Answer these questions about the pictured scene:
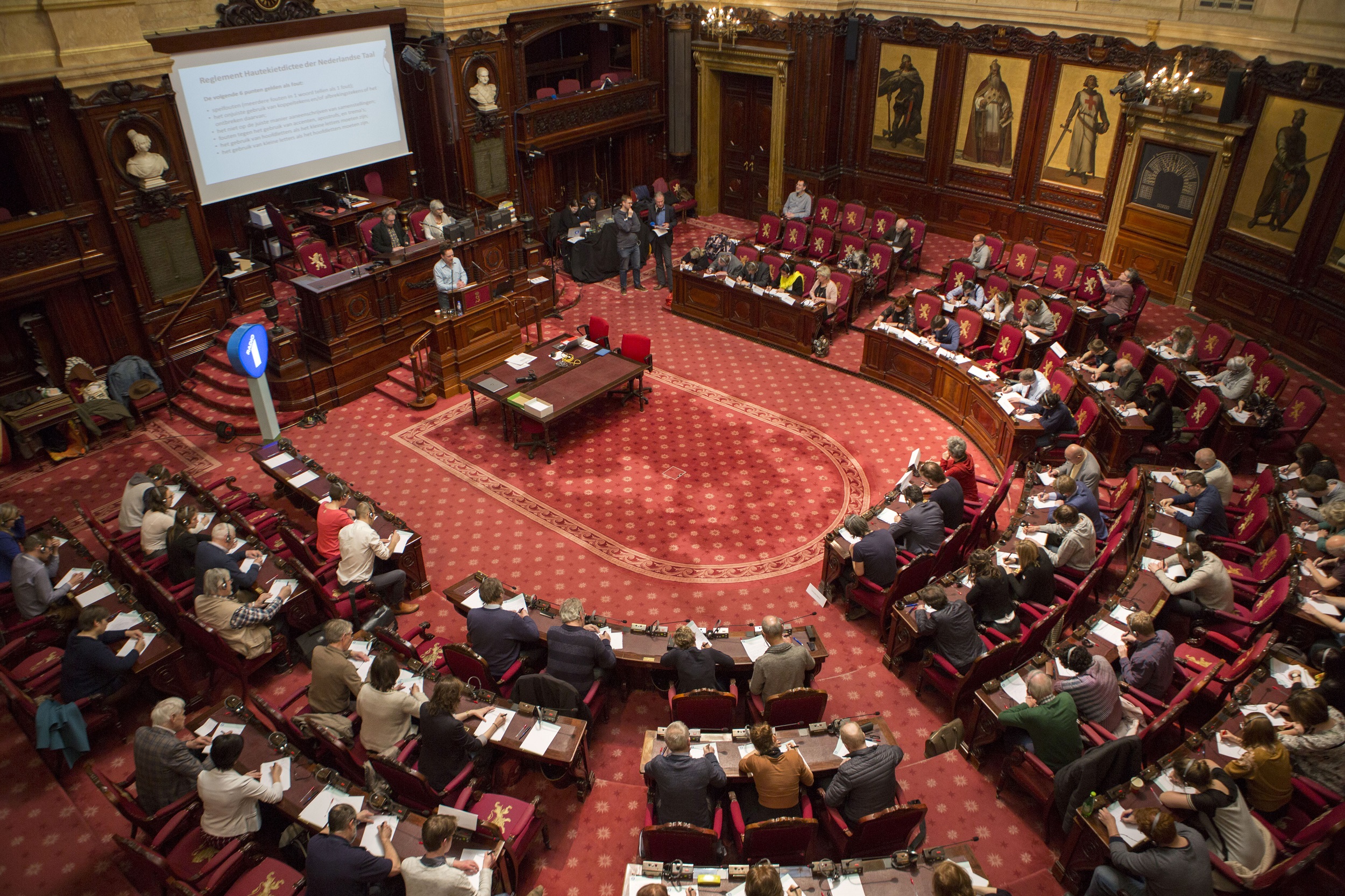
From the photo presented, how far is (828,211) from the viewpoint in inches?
630

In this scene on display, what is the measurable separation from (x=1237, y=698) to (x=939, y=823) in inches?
91.7

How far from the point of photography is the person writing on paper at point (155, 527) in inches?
326

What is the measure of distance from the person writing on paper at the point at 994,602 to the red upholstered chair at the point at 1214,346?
5.30 meters

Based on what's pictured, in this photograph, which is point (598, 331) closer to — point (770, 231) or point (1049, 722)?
point (770, 231)

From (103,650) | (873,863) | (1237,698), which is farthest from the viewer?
(103,650)

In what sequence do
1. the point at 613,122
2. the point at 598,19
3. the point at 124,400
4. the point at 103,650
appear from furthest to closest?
1. the point at 613,122
2. the point at 598,19
3. the point at 124,400
4. the point at 103,650

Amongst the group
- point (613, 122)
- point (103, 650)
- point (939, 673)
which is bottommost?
point (939, 673)

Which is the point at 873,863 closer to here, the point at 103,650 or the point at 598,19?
the point at 103,650

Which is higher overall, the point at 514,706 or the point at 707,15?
the point at 707,15

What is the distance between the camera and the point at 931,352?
11625mm

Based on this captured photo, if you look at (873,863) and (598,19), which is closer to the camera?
(873,863)

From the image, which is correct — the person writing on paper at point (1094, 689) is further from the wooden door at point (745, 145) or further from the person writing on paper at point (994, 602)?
the wooden door at point (745, 145)

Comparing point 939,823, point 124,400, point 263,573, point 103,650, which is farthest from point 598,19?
point 939,823

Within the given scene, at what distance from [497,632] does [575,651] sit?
0.68 metres
